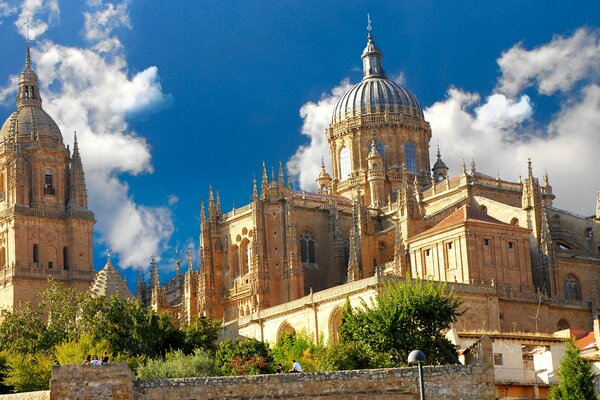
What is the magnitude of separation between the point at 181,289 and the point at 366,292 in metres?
33.7

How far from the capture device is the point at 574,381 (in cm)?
4150

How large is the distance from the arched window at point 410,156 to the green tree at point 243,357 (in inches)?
1536

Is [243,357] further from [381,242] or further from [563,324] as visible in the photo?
[381,242]

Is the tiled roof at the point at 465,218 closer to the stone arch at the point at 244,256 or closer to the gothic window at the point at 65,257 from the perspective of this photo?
the stone arch at the point at 244,256

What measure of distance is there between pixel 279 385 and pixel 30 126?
64152 millimetres

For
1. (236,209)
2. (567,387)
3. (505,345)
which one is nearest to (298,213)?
(236,209)

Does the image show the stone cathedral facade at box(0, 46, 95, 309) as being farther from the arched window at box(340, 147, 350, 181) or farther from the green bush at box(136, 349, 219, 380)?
the green bush at box(136, 349, 219, 380)

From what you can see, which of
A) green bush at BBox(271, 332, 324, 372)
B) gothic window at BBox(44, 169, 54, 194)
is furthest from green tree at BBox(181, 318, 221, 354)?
gothic window at BBox(44, 169, 54, 194)

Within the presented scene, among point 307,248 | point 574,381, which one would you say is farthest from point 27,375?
point 307,248

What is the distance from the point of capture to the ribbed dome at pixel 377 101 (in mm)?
95000

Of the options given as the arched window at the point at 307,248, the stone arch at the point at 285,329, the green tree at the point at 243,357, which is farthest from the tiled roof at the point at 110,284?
the green tree at the point at 243,357

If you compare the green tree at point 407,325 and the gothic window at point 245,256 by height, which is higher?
the gothic window at point 245,256

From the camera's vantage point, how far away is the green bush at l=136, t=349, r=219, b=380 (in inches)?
1804

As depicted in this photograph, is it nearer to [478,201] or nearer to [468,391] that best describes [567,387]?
[468,391]
